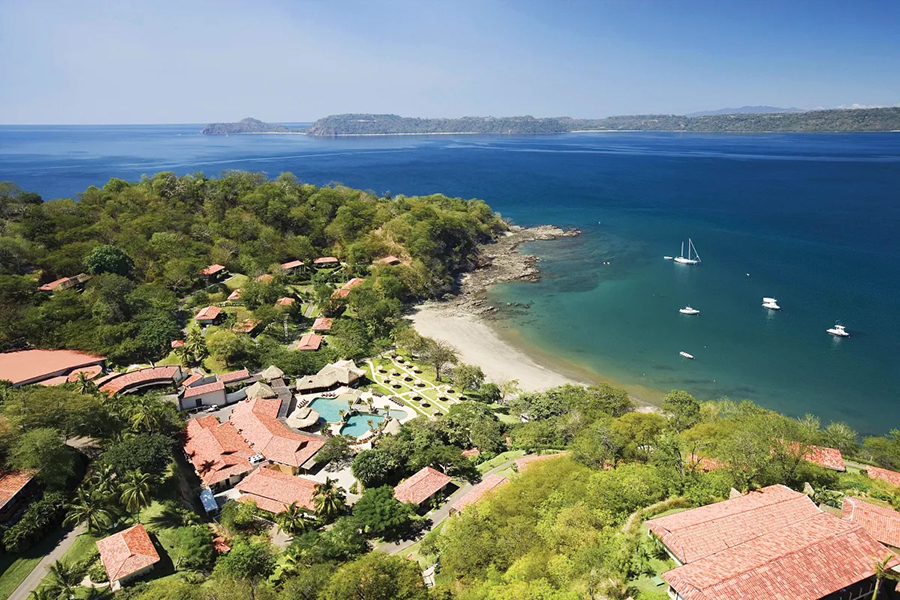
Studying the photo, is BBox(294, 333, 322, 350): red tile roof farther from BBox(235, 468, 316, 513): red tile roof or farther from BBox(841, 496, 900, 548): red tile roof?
BBox(841, 496, 900, 548): red tile roof

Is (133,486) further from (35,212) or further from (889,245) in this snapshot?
(889,245)

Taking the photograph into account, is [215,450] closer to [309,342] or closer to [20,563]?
[20,563]

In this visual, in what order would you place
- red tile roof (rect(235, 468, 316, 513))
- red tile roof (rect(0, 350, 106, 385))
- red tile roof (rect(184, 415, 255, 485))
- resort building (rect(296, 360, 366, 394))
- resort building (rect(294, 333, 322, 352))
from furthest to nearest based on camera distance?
1. resort building (rect(294, 333, 322, 352))
2. resort building (rect(296, 360, 366, 394))
3. red tile roof (rect(0, 350, 106, 385))
4. red tile roof (rect(184, 415, 255, 485))
5. red tile roof (rect(235, 468, 316, 513))

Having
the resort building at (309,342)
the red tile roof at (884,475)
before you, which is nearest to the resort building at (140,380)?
the resort building at (309,342)

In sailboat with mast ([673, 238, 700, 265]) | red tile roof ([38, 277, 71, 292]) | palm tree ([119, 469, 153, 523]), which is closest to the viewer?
palm tree ([119, 469, 153, 523])

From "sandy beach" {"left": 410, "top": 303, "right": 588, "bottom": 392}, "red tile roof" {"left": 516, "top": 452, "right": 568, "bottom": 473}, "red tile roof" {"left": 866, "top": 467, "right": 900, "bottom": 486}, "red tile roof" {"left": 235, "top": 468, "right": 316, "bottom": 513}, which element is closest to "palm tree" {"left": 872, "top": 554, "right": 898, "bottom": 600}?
"red tile roof" {"left": 516, "top": 452, "right": 568, "bottom": 473}

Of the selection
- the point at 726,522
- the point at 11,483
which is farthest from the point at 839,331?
the point at 11,483

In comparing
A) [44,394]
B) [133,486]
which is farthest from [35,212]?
[133,486]
